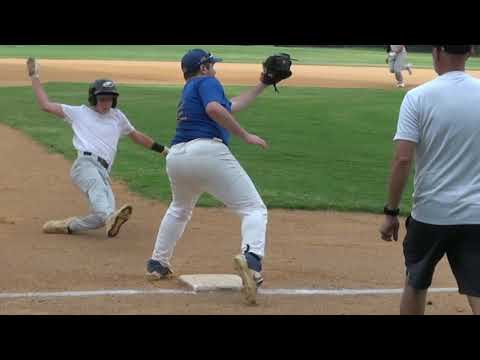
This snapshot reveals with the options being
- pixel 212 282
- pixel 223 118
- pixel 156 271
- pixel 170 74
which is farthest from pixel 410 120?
pixel 170 74

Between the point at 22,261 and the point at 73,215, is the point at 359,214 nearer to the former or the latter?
the point at 73,215

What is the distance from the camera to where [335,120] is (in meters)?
20.5

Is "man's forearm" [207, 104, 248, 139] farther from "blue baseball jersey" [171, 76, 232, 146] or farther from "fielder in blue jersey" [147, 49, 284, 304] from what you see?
"blue baseball jersey" [171, 76, 232, 146]

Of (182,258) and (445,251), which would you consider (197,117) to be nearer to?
(182,258)

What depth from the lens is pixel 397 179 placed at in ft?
17.6

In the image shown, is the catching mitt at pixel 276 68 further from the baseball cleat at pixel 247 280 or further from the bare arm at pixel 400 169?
the bare arm at pixel 400 169

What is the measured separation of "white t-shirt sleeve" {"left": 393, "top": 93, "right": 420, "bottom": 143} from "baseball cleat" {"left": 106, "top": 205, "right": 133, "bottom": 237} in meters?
4.32

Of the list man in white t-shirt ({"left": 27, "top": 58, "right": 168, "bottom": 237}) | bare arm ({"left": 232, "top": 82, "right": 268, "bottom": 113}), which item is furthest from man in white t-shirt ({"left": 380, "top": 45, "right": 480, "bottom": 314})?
man in white t-shirt ({"left": 27, "top": 58, "right": 168, "bottom": 237})

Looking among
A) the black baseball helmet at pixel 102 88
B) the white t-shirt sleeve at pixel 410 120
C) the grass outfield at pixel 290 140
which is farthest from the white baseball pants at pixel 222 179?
the grass outfield at pixel 290 140

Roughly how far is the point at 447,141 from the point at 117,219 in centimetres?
458

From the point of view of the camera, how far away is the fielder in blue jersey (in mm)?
6785

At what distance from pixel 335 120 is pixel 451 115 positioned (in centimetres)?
1533
